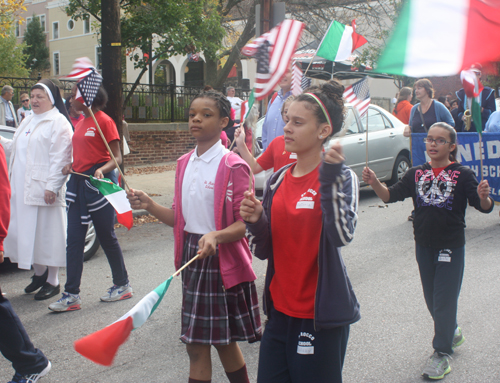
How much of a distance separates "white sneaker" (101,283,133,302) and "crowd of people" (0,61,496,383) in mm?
271

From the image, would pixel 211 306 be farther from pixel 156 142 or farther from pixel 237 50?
pixel 237 50

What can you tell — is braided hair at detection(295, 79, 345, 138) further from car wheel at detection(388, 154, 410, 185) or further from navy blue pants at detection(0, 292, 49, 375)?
car wheel at detection(388, 154, 410, 185)

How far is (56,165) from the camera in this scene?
4590 millimetres

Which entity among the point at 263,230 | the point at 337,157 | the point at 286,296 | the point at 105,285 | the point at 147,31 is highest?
the point at 147,31

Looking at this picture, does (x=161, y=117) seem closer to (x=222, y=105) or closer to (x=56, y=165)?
(x=56, y=165)

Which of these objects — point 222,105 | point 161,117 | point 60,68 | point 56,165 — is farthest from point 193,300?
point 60,68

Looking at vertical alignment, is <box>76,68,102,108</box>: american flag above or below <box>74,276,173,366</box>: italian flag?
above

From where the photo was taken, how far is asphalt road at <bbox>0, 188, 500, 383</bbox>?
344 cm

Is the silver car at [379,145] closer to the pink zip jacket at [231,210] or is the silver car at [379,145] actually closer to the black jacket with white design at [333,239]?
the pink zip jacket at [231,210]

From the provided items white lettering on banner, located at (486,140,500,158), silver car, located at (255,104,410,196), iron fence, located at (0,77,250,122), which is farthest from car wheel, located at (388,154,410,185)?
iron fence, located at (0,77,250,122)

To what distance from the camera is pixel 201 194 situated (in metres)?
2.78

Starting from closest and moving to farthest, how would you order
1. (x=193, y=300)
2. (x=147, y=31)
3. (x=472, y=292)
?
1. (x=193, y=300)
2. (x=472, y=292)
3. (x=147, y=31)

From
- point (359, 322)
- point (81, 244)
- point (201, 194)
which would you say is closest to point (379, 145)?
point (359, 322)

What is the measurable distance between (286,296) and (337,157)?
0.70 metres
